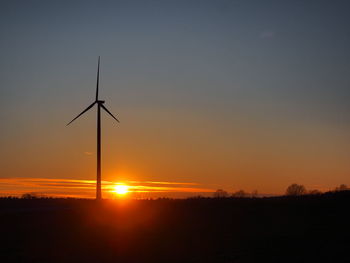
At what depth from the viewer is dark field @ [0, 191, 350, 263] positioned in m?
38.2

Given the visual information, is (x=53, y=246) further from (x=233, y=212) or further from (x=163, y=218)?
(x=233, y=212)

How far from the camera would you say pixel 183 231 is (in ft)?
148

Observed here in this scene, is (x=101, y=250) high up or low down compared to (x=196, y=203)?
down

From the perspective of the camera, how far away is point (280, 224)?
46.3 m

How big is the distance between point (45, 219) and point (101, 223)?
5.62 metres

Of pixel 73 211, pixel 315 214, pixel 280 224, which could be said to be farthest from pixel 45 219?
pixel 315 214

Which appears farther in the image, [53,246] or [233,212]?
[233,212]

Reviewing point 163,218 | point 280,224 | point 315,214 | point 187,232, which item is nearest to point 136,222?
point 163,218

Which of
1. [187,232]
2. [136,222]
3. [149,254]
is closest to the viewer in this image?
[149,254]

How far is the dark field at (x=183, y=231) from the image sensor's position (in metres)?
38.2

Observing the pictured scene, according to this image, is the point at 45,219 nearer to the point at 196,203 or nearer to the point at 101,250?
the point at 101,250

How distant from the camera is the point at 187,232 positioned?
147ft

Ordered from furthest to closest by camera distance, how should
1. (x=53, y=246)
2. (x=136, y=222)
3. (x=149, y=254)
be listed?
(x=136, y=222), (x=53, y=246), (x=149, y=254)

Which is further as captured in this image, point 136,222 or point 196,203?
point 196,203
